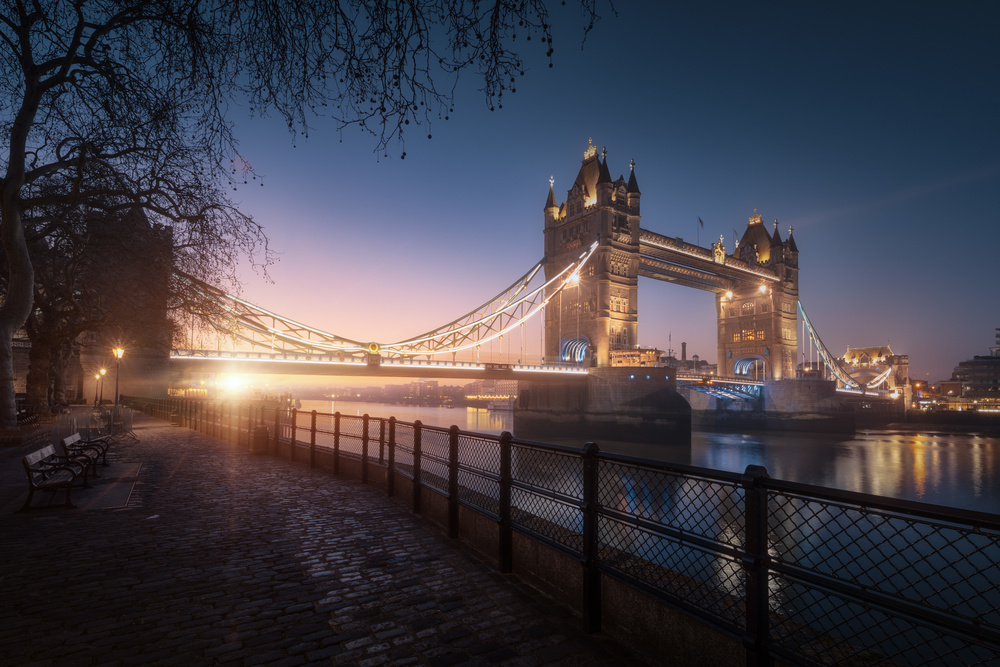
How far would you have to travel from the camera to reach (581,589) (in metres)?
4.48

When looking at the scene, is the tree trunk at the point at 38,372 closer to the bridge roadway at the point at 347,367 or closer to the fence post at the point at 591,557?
the bridge roadway at the point at 347,367

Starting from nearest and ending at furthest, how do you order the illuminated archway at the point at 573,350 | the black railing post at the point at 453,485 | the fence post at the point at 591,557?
the fence post at the point at 591,557 < the black railing post at the point at 453,485 < the illuminated archway at the point at 573,350

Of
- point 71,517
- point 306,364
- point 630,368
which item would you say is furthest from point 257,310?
point 71,517

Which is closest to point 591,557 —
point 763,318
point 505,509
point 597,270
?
point 505,509

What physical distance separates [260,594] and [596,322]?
50.1 meters

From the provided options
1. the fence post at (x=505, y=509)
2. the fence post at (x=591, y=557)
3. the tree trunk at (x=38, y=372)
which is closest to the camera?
the fence post at (x=591, y=557)

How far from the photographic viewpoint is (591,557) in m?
4.29

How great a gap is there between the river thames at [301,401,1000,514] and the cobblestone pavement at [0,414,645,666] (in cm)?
1544

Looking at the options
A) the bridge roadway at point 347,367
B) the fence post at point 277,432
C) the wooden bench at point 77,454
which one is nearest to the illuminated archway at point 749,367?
the bridge roadway at point 347,367

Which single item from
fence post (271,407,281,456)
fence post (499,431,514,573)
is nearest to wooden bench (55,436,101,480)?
fence post (271,407,281,456)

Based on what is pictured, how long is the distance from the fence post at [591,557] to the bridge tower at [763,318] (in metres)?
72.5

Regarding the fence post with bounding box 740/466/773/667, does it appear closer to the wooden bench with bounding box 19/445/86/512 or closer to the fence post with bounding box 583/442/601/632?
the fence post with bounding box 583/442/601/632

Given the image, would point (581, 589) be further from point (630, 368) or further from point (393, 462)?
point (630, 368)

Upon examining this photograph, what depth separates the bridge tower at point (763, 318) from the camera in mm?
70938
